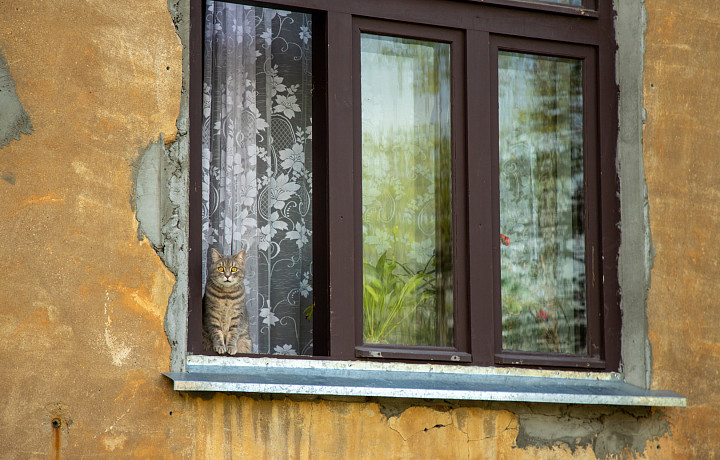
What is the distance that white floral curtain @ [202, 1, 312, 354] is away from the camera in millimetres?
5039

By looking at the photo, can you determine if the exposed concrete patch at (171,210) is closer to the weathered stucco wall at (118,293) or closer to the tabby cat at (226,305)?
the weathered stucco wall at (118,293)

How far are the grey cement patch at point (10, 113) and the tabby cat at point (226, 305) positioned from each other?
1154 mm

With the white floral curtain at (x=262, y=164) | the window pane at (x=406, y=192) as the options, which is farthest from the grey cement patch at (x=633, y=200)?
the white floral curtain at (x=262, y=164)

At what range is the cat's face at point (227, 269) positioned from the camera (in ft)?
15.5

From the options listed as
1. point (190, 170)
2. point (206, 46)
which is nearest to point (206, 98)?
point (206, 46)

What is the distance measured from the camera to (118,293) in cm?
402

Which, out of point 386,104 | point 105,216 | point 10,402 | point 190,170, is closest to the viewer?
point 10,402

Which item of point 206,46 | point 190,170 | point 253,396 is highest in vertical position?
point 206,46

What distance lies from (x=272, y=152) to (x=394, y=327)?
3.87ft

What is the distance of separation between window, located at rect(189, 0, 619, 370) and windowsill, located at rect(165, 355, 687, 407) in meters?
0.07

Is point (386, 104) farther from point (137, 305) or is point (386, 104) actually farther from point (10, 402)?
point (10, 402)

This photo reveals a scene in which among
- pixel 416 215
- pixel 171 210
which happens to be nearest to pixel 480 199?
pixel 416 215

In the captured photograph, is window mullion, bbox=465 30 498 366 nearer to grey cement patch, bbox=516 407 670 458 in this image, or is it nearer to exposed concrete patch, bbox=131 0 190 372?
grey cement patch, bbox=516 407 670 458

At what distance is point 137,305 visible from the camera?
13.3ft
